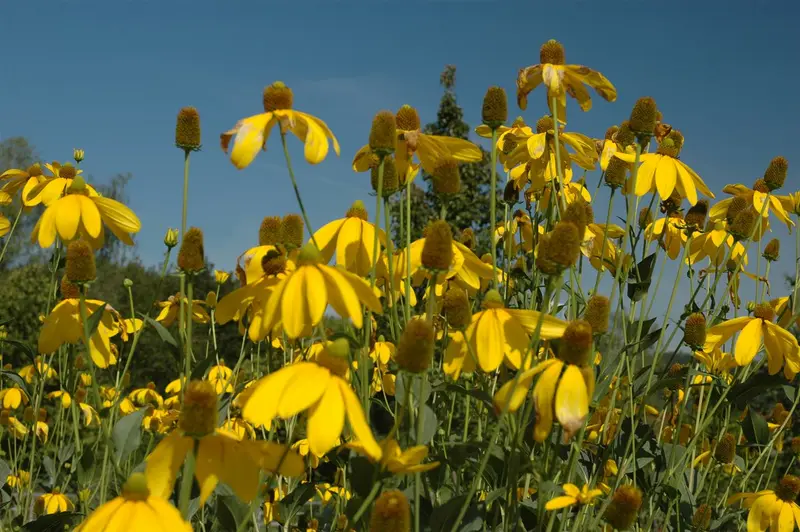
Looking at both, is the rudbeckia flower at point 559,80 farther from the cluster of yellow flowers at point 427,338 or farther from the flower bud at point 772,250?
the flower bud at point 772,250

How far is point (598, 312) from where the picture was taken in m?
1.85

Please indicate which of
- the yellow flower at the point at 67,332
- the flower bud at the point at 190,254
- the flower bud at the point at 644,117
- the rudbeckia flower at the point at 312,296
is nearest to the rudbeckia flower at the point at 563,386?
the rudbeckia flower at the point at 312,296

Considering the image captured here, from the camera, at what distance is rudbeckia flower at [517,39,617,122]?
210 cm

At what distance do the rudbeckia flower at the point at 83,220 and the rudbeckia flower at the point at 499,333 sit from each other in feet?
3.37

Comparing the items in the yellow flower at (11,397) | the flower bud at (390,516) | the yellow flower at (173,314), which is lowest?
the yellow flower at (11,397)

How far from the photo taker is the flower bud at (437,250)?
1.48m

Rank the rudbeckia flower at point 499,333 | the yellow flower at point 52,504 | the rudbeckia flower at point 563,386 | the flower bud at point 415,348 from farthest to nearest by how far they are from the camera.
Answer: the yellow flower at point 52,504 → the rudbeckia flower at point 499,333 → the rudbeckia flower at point 563,386 → the flower bud at point 415,348

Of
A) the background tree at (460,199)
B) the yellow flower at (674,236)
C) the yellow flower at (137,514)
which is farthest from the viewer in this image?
the background tree at (460,199)

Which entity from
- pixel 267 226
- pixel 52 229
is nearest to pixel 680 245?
pixel 267 226

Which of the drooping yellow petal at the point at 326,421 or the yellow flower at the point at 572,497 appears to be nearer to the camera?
the drooping yellow petal at the point at 326,421

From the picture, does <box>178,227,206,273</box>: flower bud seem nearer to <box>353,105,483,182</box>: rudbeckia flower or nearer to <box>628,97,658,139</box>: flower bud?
<box>353,105,483,182</box>: rudbeckia flower

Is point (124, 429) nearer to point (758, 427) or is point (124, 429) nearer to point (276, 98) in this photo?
point (276, 98)

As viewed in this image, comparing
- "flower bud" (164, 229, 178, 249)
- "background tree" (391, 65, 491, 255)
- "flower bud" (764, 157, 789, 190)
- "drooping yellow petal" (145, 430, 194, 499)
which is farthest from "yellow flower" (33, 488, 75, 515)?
"background tree" (391, 65, 491, 255)

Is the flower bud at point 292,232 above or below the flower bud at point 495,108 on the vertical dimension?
below
